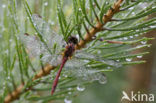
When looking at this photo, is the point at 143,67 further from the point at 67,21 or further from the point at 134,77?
the point at 67,21

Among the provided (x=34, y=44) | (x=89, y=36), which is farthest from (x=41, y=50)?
(x=89, y=36)

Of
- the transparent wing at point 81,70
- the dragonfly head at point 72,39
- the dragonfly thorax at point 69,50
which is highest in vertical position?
the dragonfly head at point 72,39

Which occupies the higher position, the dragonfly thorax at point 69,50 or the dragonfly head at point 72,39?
the dragonfly head at point 72,39

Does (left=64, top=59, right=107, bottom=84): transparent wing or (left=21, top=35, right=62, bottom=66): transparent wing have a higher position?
(left=21, top=35, right=62, bottom=66): transparent wing

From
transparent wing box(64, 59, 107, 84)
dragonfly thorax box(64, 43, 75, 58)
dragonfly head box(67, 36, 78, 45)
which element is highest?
dragonfly head box(67, 36, 78, 45)

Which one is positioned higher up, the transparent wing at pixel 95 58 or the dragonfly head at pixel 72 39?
the dragonfly head at pixel 72 39

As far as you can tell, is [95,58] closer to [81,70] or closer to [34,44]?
[81,70]

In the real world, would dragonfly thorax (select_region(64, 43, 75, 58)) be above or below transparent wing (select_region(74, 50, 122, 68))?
above

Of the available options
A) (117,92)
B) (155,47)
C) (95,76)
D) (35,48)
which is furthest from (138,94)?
(35,48)

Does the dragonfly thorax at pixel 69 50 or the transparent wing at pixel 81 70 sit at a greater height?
the dragonfly thorax at pixel 69 50
